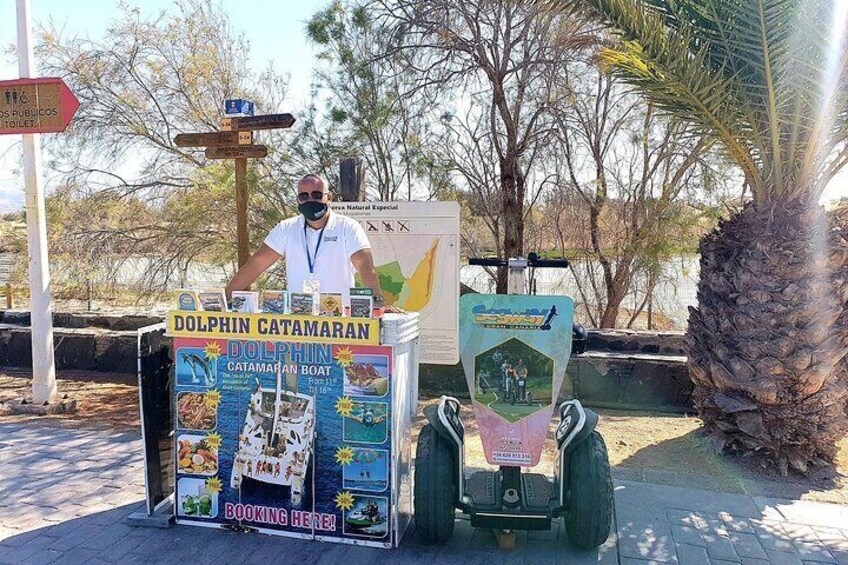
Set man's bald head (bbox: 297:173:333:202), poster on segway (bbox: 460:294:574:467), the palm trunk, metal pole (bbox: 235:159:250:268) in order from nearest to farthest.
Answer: poster on segway (bbox: 460:294:574:467) < man's bald head (bbox: 297:173:333:202) < the palm trunk < metal pole (bbox: 235:159:250:268)

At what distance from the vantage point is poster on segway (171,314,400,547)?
321cm

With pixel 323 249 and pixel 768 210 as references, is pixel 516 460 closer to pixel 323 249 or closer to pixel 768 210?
pixel 323 249

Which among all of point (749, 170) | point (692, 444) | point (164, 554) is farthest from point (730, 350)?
point (164, 554)

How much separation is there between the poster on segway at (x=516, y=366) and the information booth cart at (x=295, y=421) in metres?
0.41

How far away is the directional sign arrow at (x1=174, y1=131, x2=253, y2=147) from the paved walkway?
2.84 m

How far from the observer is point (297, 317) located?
10.4ft

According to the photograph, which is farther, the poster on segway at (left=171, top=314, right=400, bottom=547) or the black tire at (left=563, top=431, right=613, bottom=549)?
the poster on segway at (left=171, top=314, right=400, bottom=547)

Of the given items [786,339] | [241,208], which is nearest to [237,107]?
[241,208]

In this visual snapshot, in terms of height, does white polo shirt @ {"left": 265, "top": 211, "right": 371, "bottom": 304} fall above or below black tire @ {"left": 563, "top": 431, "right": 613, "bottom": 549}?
above

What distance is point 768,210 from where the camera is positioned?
4703mm

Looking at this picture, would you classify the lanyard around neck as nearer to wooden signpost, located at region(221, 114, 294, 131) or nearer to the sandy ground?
wooden signpost, located at region(221, 114, 294, 131)

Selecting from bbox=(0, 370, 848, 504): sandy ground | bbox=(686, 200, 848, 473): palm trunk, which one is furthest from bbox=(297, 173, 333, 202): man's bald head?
bbox=(686, 200, 848, 473): palm trunk

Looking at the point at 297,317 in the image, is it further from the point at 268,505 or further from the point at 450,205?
the point at 450,205

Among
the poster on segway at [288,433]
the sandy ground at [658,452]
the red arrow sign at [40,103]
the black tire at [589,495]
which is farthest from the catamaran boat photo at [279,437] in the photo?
the red arrow sign at [40,103]
